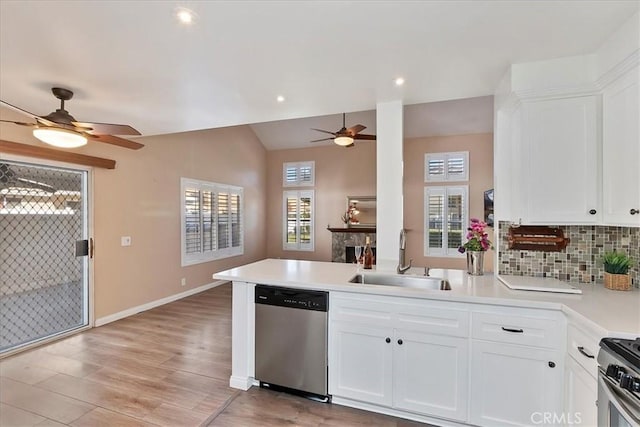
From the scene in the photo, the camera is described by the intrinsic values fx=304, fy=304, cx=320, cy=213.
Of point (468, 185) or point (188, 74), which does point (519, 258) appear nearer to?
point (188, 74)

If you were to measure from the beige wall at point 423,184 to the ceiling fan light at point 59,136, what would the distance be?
5.96 metres

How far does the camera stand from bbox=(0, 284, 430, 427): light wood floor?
2.20 meters

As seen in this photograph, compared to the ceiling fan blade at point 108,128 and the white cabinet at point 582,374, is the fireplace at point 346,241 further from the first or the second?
the white cabinet at point 582,374

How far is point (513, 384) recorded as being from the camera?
188 centimetres

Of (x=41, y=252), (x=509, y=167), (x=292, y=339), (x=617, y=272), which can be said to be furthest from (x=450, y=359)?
(x=41, y=252)

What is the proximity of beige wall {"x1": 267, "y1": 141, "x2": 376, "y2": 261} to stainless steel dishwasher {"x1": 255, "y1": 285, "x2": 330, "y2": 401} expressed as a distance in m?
5.13

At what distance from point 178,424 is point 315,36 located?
→ 2788 millimetres

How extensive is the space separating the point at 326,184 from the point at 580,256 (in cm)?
575

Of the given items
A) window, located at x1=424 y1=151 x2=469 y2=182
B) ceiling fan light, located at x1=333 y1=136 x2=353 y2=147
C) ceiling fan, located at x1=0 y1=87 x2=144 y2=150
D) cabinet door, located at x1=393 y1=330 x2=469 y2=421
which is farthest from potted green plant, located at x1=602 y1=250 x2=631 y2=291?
window, located at x1=424 y1=151 x2=469 y2=182

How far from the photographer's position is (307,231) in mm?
7855

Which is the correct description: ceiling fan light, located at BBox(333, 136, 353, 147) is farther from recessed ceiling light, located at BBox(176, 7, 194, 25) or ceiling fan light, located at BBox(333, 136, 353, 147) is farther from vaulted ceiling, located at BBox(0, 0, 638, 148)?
recessed ceiling light, located at BBox(176, 7, 194, 25)

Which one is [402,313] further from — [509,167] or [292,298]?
[509,167]

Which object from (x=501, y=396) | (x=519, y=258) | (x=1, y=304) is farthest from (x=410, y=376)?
(x=1, y=304)

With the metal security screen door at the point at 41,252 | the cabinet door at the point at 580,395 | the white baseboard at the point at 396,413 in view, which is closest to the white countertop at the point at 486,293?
the cabinet door at the point at 580,395
